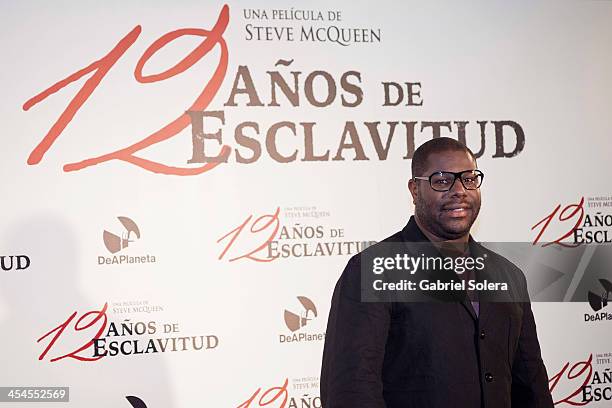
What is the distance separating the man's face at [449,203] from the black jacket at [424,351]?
0.22 meters

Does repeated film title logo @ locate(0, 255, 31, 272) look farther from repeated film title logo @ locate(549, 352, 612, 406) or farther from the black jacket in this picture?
repeated film title logo @ locate(549, 352, 612, 406)

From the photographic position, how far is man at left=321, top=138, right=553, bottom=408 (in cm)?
172

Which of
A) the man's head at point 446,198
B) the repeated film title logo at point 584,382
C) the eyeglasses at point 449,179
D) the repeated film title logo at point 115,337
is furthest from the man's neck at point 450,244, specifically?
the repeated film title logo at point 584,382

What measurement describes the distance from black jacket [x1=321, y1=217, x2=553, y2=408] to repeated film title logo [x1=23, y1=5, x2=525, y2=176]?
41.4 inches

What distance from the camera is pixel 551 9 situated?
3.00 m

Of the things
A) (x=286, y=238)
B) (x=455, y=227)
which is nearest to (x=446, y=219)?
(x=455, y=227)

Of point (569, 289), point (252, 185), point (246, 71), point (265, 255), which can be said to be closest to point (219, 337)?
Answer: point (265, 255)

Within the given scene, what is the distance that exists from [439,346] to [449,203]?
0.41 metres

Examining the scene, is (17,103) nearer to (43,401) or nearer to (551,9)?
(43,401)

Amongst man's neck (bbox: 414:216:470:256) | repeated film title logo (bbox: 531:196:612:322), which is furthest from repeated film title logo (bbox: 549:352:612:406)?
man's neck (bbox: 414:216:470:256)

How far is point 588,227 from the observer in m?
2.98

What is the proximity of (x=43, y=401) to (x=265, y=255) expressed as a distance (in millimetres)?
1037

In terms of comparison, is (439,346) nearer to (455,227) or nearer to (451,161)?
(455,227)

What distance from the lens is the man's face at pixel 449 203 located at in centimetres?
192
